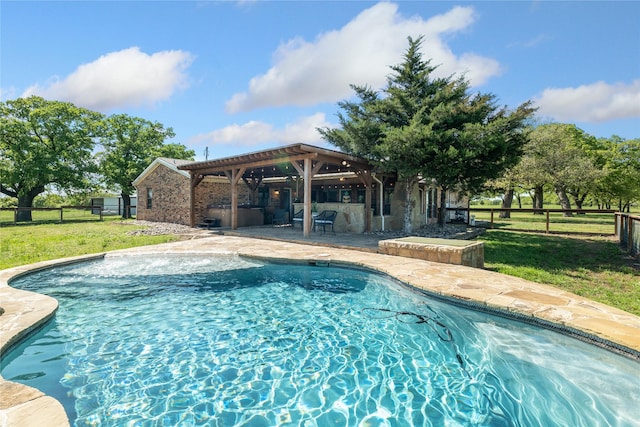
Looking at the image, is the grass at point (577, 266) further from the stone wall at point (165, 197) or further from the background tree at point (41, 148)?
the background tree at point (41, 148)

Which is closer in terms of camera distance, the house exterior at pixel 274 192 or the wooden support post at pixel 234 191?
the house exterior at pixel 274 192

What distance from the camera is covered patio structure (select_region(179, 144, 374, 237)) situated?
379 inches

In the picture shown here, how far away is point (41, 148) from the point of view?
1903cm

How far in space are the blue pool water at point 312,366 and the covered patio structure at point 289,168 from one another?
215 inches

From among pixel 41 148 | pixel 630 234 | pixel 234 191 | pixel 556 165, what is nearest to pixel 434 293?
pixel 630 234

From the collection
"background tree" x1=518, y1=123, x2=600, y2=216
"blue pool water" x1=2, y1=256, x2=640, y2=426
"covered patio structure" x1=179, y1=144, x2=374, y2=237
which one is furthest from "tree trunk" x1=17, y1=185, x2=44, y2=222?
"background tree" x1=518, y1=123, x2=600, y2=216

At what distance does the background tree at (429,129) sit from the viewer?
917 centimetres

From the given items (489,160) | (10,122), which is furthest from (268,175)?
(10,122)

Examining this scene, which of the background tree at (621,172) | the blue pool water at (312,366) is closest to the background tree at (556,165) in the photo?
the background tree at (621,172)

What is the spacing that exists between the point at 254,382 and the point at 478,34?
11.8 meters

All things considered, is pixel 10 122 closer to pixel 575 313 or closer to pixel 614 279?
pixel 575 313

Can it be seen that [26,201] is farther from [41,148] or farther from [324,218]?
[324,218]

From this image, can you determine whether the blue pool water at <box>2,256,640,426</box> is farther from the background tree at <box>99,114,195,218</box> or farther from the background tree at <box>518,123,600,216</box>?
the background tree at <box>518,123,600,216</box>

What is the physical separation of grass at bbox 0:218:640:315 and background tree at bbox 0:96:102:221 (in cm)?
1261
